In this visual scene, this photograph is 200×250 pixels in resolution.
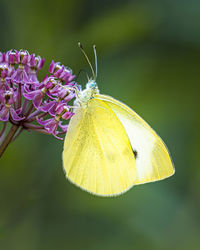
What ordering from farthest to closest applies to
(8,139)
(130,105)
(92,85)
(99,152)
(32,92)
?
(130,105) → (99,152) → (92,85) → (32,92) → (8,139)

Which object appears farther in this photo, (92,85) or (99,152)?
(99,152)

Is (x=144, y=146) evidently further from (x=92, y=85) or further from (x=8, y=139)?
(x=8, y=139)

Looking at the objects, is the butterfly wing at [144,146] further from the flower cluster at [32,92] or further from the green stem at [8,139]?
the green stem at [8,139]

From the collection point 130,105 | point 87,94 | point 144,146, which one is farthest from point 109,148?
point 130,105

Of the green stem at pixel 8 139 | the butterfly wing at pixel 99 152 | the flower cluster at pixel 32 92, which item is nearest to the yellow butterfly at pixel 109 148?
the butterfly wing at pixel 99 152

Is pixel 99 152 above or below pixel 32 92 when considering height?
below

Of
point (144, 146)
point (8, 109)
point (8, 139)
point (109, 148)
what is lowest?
point (8, 139)

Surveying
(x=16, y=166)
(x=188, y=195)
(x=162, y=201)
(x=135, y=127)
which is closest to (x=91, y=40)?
(x=135, y=127)
